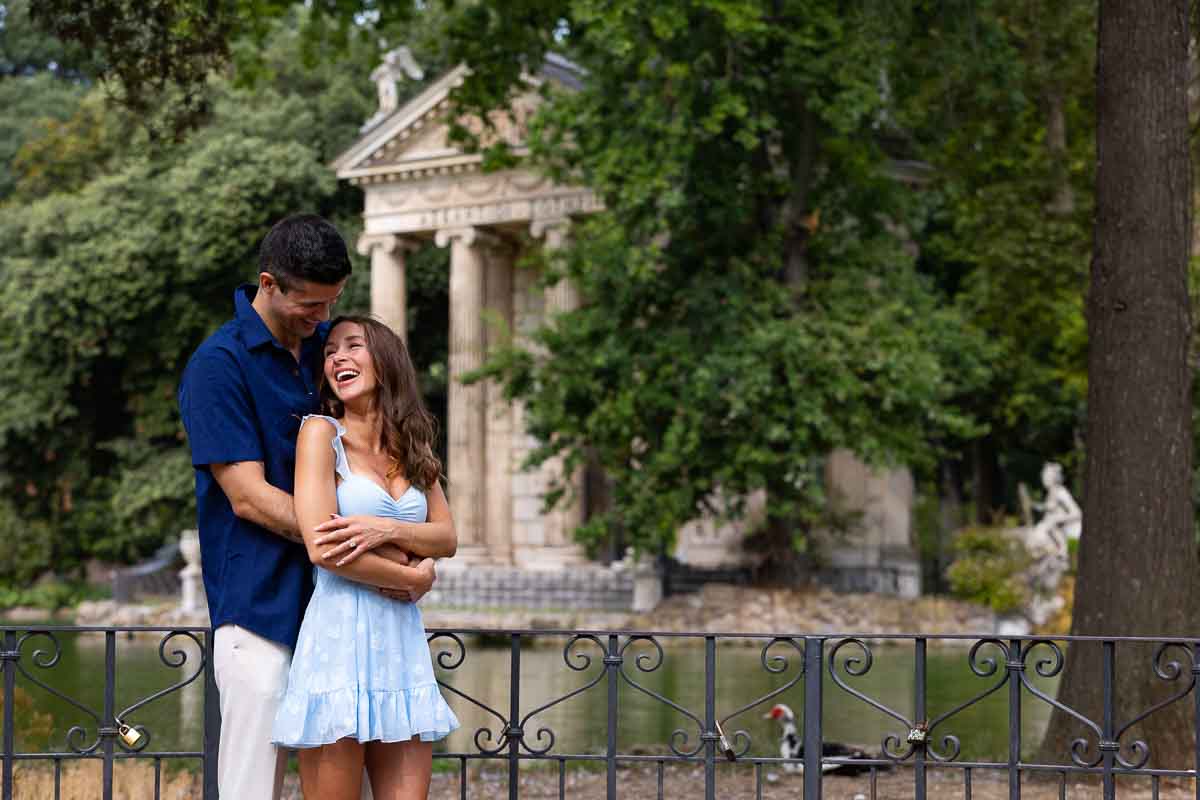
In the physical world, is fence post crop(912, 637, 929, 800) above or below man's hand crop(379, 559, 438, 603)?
below

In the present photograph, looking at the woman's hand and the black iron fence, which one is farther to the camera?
the black iron fence

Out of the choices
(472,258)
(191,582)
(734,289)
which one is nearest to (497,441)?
(472,258)

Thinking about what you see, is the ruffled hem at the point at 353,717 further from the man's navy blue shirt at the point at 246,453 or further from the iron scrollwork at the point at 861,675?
the iron scrollwork at the point at 861,675

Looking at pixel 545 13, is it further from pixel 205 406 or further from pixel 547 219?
pixel 547 219

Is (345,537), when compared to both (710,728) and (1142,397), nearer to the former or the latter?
(710,728)

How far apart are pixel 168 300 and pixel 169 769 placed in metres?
30.5

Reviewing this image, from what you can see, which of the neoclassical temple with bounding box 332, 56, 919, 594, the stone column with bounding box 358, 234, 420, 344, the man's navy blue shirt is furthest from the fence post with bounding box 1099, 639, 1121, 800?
the stone column with bounding box 358, 234, 420, 344

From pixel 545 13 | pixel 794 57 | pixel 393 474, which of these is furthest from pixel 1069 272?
pixel 393 474

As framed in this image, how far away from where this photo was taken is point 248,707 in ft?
13.7

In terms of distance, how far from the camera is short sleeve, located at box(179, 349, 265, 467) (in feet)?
13.7

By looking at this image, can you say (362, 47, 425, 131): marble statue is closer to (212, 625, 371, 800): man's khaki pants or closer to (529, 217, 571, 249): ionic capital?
(529, 217, 571, 249): ionic capital

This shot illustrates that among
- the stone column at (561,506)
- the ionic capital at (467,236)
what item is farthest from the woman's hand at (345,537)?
the ionic capital at (467,236)

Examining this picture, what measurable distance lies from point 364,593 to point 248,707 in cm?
43

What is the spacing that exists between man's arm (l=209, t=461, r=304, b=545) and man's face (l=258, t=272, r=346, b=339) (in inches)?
16.9
